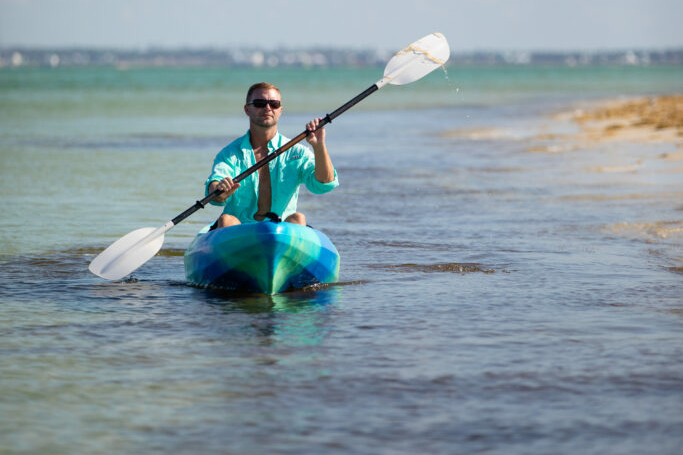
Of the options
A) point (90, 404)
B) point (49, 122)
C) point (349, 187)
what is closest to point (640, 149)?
point (349, 187)

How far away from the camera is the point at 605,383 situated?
5906mm

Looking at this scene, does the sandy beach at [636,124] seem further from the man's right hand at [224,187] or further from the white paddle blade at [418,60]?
the man's right hand at [224,187]

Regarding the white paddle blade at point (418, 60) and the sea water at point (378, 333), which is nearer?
the sea water at point (378, 333)

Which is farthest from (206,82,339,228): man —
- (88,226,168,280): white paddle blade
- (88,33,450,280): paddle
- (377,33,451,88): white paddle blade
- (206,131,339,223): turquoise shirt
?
(377,33,451,88): white paddle blade

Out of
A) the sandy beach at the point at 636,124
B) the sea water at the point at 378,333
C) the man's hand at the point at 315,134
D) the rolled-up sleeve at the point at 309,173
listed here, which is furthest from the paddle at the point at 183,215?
the sandy beach at the point at 636,124

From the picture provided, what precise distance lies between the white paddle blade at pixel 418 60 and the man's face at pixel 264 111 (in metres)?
1.33

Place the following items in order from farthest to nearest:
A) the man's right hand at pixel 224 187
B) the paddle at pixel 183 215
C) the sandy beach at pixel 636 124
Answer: the sandy beach at pixel 636 124
the paddle at pixel 183 215
the man's right hand at pixel 224 187

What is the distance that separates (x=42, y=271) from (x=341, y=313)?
Result: 3.35 metres

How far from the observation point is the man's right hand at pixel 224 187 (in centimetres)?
800

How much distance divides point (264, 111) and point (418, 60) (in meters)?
1.78

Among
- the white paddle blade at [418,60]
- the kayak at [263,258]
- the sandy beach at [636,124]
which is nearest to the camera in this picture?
the kayak at [263,258]

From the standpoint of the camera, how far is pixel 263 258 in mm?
7988

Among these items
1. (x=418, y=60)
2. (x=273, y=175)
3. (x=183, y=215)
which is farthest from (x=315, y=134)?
(x=418, y=60)

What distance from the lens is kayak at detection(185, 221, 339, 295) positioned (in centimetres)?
789
